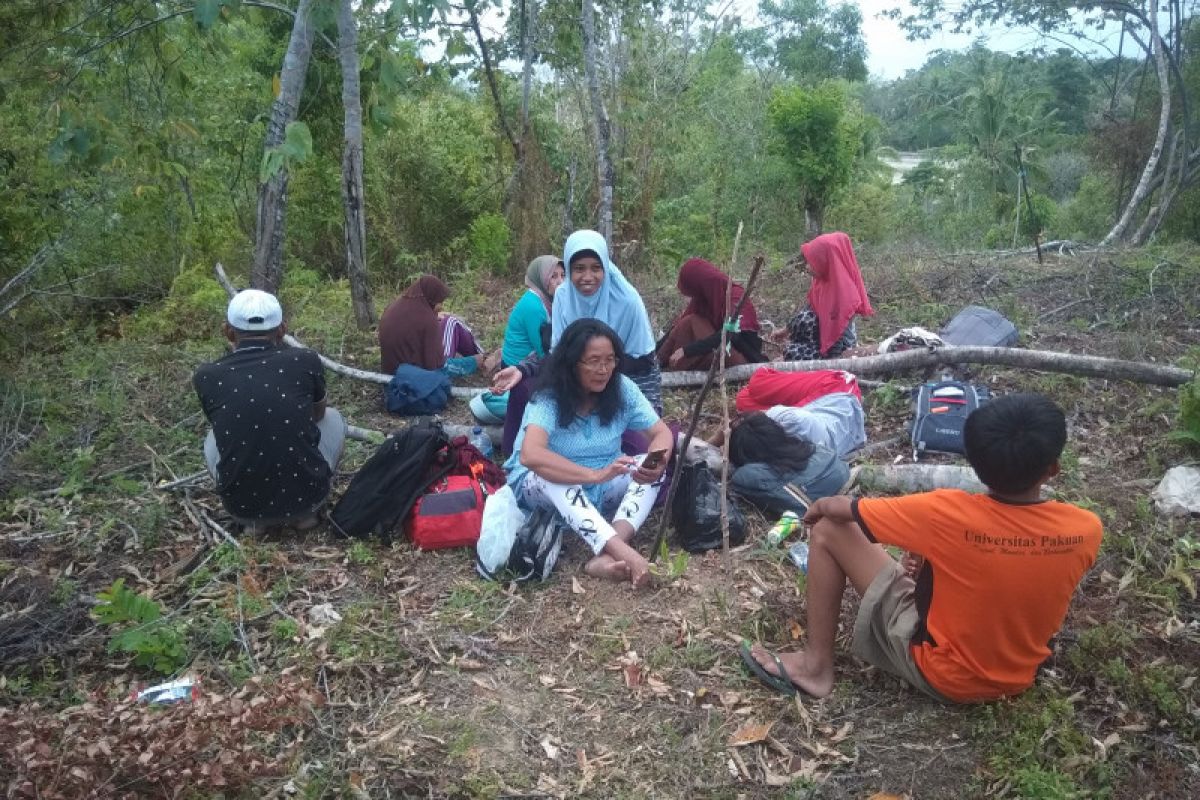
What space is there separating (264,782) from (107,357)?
17.6 ft

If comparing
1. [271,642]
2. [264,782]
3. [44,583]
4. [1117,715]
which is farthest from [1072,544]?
[44,583]

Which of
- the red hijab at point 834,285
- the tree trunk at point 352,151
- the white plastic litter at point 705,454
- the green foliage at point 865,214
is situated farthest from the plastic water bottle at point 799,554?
the green foliage at point 865,214

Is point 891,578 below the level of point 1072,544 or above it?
below

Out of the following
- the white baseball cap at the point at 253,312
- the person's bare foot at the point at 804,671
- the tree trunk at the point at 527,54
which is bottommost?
the person's bare foot at the point at 804,671

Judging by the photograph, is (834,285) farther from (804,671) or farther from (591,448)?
(804,671)

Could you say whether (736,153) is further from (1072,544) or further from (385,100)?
(1072,544)

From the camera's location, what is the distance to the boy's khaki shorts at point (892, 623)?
285 centimetres

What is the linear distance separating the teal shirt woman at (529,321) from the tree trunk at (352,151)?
218 centimetres

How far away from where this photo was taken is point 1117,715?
2887 millimetres

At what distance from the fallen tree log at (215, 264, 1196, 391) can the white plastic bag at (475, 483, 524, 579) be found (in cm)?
247

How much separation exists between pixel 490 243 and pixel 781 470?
7116 millimetres

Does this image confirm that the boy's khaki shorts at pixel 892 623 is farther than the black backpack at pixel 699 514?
No

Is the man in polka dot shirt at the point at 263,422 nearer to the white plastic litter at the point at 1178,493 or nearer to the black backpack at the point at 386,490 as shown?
the black backpack at the point at 386,490

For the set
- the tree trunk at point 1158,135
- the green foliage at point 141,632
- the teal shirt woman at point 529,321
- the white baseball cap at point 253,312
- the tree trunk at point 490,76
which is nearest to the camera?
the green foliage at point 141,632
